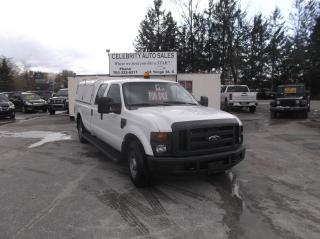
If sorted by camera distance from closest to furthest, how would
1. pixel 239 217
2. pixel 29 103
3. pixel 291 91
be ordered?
pixel 239 217, pixel 291 91, pixel 29 103

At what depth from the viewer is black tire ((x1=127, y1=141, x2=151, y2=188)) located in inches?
231

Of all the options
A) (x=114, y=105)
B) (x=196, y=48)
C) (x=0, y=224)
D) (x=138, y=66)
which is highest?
(x=196, y=48)

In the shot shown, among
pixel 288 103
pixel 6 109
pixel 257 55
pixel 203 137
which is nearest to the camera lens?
pixel 203 137

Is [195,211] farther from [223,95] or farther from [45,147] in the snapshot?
[223,95]

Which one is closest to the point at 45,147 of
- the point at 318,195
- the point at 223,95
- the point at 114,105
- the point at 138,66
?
the point at 114,105

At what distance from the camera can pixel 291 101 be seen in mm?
19578

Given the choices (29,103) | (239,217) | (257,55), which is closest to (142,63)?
(29,103)

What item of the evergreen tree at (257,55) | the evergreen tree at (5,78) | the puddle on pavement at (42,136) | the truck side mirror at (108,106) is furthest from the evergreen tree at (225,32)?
the evergreen tree at (5,78)

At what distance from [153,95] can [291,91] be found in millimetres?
15425

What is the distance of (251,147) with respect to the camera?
10.3 metres

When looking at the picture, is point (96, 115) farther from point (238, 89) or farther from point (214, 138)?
point (238, 89)

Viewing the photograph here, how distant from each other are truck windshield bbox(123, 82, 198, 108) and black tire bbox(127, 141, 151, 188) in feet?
3.27

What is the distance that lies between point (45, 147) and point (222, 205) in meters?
6.60

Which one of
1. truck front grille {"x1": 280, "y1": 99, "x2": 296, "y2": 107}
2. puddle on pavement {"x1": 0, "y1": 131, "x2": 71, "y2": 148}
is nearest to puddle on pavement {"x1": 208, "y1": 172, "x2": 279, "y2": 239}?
puddle on pavement {"x1": 0, "y1": 131, "x2": 71, "y2": 148}
